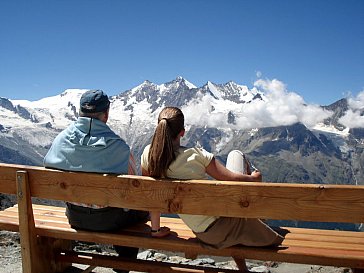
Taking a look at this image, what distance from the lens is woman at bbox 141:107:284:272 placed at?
4.86m

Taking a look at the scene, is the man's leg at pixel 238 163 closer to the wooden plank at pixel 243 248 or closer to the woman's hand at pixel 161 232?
the wooden plank at pixel 243 248

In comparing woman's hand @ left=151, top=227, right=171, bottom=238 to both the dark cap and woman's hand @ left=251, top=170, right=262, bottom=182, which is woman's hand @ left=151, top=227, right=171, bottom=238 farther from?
the dark cap

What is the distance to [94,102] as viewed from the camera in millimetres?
5391

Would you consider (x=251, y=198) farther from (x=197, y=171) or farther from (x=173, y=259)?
(x=173, y=259)

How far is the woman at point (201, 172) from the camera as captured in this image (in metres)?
4.86

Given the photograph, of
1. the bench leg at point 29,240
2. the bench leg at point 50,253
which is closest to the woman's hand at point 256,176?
the bench leg at point 29,240

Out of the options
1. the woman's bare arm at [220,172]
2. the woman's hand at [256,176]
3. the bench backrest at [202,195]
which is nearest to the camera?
the bench backrest at [202,195]

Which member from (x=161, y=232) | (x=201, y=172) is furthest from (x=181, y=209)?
(x=161, y=232)

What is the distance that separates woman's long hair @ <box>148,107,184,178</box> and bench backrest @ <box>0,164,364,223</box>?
0.22 metres

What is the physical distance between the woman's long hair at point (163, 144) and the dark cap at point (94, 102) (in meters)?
0.90

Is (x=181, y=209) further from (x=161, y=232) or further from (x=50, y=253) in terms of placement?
(x=50, y=253)

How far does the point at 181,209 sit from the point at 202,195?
0.30m

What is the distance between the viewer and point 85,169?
5.10 meters

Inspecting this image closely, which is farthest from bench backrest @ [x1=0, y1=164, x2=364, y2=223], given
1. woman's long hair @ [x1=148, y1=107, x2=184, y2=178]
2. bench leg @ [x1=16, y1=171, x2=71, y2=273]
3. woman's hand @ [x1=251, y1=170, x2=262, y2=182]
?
woman's hand @ [x1=251, y1=170, x2=262, y2=182]
